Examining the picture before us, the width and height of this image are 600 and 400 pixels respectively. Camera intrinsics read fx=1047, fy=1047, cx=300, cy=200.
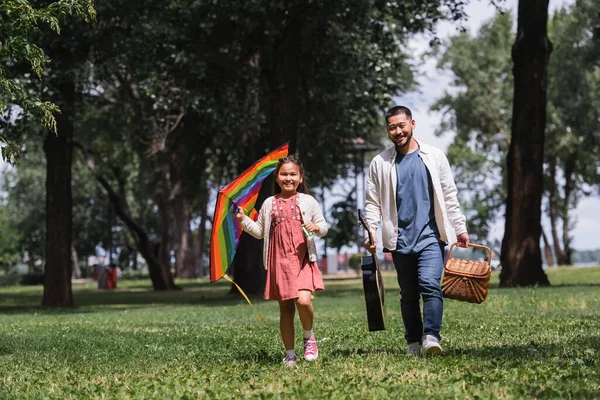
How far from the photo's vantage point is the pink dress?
898 centimetres

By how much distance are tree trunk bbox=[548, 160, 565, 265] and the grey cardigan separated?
2104 inches

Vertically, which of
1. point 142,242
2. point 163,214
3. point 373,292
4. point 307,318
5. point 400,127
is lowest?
point 307,318

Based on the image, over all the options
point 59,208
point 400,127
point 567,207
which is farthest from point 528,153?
point 567,207

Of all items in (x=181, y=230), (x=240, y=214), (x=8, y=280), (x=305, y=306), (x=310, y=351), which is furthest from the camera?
(x=8, y=280)

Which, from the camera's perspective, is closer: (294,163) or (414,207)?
(414,207)

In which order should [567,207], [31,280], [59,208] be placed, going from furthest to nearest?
[31,280] → [567,207] → [59,208]

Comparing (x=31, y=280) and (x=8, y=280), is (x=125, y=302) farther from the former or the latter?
(x=8, y=280)

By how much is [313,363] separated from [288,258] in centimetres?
92

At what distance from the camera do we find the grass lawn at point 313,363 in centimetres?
712

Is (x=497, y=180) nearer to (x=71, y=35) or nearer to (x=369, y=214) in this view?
(x=71, y=35)

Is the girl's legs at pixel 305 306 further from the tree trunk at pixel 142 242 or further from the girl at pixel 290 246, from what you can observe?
the tree trunk at pixel 142 242

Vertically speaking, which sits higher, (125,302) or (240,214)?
(240,214)

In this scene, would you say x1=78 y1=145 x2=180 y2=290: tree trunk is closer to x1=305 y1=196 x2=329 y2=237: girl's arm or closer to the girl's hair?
the girl's hair

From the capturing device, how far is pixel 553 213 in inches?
2517
